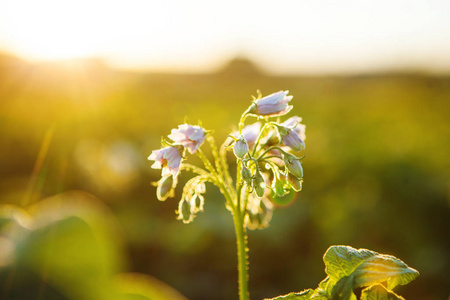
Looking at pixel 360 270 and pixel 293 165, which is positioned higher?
pixel 293 165

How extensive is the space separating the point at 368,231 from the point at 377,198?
1.57ft

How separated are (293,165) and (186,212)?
54cm

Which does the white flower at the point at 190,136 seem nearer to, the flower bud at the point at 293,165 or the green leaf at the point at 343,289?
the flower bud at the point at 293,165

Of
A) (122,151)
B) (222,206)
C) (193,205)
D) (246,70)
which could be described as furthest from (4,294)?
(246,70)

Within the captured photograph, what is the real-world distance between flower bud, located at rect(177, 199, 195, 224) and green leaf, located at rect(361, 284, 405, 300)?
81cm

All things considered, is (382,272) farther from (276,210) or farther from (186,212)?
(276,210)

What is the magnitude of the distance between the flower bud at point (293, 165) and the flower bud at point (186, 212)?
50 cm

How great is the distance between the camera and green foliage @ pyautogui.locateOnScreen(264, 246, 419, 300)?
153 centimetres

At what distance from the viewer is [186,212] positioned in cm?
213

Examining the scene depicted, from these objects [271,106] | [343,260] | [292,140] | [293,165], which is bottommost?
[343,260]

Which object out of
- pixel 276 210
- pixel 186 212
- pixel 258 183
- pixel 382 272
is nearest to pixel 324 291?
pixel 382 272

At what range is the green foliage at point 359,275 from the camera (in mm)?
1533

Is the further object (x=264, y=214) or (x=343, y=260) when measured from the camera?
(x=264, y=214)

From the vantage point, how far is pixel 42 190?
731 centimetres
